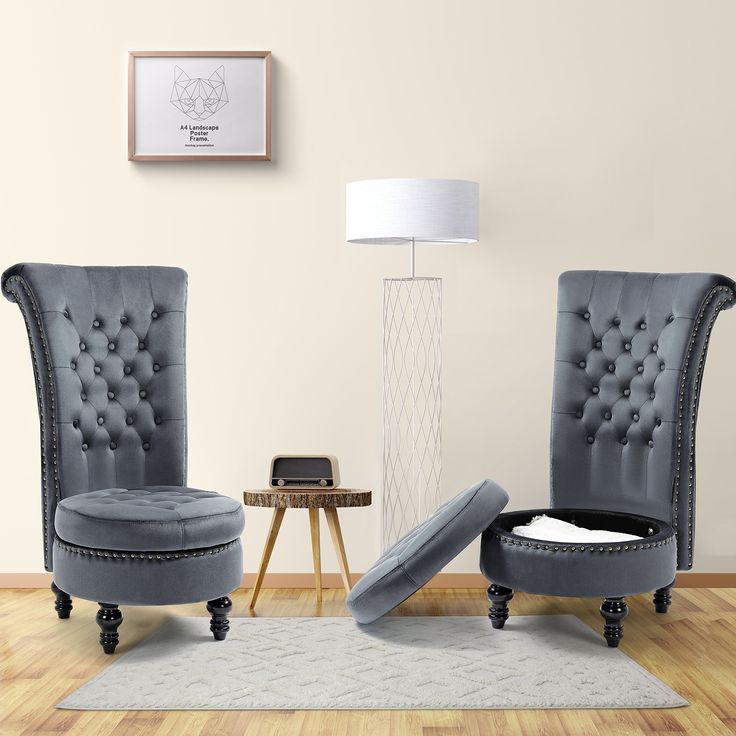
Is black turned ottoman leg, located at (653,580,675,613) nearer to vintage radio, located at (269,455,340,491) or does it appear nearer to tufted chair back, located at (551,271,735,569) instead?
tufted chair back, located at (551,271,735,569)

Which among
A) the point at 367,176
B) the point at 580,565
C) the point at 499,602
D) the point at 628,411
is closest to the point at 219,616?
the point at 499,602

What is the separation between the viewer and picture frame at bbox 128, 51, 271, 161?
413 cm

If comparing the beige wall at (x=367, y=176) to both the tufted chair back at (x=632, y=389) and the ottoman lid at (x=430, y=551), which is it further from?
the ottoman lid at (x=430, y=551)

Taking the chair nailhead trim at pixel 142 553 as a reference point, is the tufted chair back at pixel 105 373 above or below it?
above

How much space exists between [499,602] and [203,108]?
7.72 ft

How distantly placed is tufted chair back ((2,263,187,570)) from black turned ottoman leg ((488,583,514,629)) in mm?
1237

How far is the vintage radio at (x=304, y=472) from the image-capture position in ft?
12.6

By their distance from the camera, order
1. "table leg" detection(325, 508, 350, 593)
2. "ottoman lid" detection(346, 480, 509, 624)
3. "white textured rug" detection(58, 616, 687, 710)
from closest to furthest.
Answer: "white textured rug" detection(58, 616, 687, 710) < "ottoman lid" detection(346, 480, 509, 624) < "table leg" detection(325, 508, 350, 593)

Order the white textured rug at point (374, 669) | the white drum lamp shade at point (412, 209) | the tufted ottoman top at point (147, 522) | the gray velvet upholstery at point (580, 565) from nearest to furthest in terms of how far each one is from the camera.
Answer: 1. the white textured rug at point (374, 669)
2. the tufted ottoman top at point (147, 522)
3. the gray velvet upholstery at point (580, 565)
4. the white drum lamp shade at point (412, 209)

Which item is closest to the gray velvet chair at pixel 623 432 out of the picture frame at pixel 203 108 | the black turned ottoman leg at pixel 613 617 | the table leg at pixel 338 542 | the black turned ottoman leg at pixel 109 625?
the black turned ottoman leg at pixel 613 617

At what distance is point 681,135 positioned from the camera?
4156mm

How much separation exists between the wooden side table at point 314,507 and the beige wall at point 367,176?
327 millimetres

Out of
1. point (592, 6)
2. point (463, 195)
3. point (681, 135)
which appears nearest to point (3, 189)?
point (463, 195)


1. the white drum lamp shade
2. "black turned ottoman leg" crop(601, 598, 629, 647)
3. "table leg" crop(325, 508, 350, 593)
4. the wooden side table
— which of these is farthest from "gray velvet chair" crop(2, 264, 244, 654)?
"black turned ottoman leg" crop(601, 598, 629, 647)
